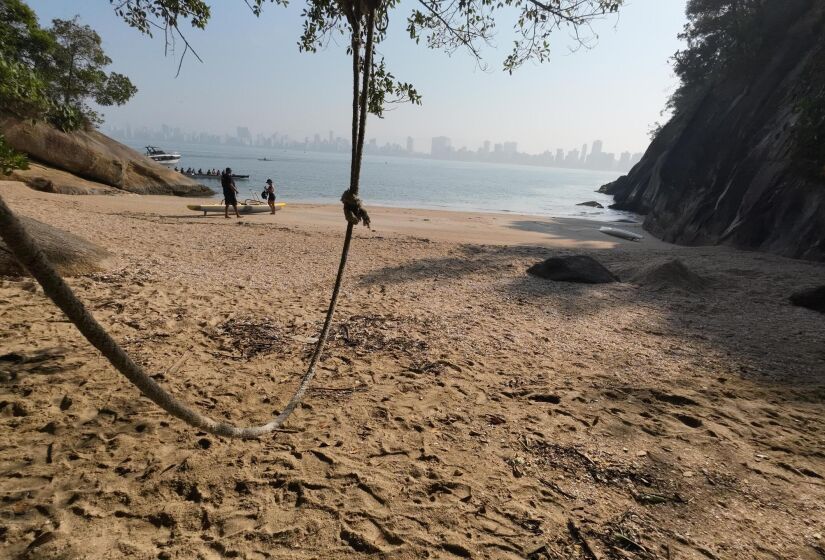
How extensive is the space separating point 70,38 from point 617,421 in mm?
37675

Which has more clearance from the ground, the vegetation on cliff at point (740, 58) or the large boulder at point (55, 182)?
the vegetation on cliff at point (740, 58)

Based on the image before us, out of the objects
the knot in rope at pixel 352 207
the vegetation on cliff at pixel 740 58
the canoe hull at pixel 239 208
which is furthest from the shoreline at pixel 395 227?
the knot in rope at pixel 352 207

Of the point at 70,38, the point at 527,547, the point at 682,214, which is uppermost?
the point at 70,38

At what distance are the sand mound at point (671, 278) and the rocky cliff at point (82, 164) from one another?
25.8m

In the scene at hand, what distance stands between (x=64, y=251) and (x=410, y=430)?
22.3ft

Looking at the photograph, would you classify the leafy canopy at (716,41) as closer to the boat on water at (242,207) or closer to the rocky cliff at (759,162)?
the rocky cliff at (759,162)

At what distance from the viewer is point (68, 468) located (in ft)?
9.27

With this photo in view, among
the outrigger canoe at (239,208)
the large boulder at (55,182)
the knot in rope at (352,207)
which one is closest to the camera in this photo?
the knot in rope at (352,207)

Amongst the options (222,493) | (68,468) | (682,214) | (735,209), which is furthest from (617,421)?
(682,214)

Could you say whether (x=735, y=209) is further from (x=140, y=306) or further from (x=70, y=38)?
(x=70, y=38)

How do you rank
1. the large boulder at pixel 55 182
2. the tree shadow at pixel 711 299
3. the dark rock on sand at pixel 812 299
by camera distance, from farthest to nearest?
the large boulder at pixel 55 182
the dark rock on sand at pixel 812 299
the tree shadow at pixel 711 299

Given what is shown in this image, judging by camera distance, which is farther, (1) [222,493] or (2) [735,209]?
Answer: (2) [735,209]

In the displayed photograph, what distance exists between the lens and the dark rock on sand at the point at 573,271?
973 cm

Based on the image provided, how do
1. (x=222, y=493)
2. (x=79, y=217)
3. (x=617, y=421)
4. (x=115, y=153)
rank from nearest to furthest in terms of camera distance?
(x=222, y=493)
(x=617, y=421)
(x=79, y=217)
(x=115, y=153)
